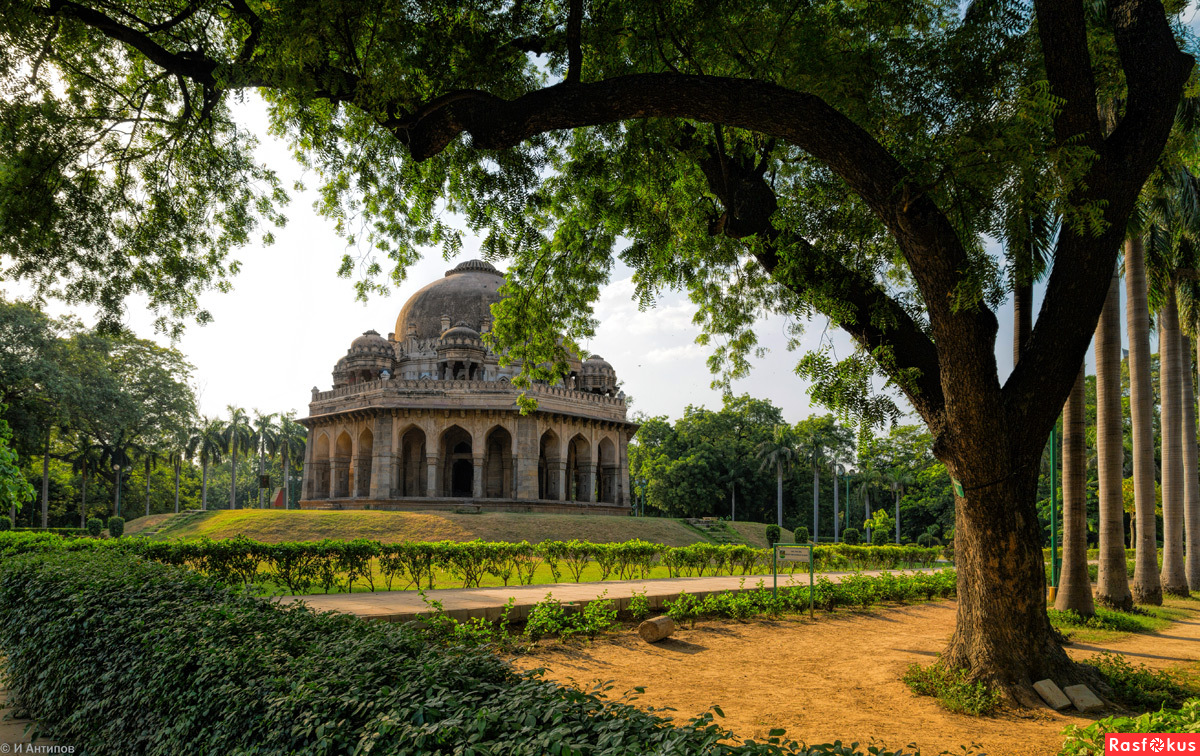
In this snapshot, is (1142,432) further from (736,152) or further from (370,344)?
(370,344)

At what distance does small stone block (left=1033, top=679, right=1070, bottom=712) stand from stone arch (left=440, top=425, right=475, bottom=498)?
29.5 m

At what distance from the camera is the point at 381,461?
32.9m

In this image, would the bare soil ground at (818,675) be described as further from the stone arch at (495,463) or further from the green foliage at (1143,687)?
the stone arch at (495,463)

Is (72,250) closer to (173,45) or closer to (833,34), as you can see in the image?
(173,45)

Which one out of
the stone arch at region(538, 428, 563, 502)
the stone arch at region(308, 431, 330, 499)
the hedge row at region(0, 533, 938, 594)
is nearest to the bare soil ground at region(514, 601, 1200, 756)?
the hedge row at region(0, 533, 938, 594)

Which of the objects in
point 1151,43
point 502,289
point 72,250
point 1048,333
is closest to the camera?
point 1151,43

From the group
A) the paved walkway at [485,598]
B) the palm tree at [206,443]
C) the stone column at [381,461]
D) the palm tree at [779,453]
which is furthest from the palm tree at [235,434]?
the paved walkway at [485,598]

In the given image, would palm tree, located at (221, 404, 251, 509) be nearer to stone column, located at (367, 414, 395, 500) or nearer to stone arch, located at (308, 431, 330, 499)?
stone arch, located at (308, 431, 330, 499)

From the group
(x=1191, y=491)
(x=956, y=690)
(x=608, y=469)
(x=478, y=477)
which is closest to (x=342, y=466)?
(x=478, y=477)

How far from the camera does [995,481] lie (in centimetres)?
620

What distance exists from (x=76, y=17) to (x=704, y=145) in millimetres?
6420

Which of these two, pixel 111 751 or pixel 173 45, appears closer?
pixel 111 751

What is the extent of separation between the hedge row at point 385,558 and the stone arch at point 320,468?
71.7 ft

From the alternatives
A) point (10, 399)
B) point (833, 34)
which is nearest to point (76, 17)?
point (833, 34)
